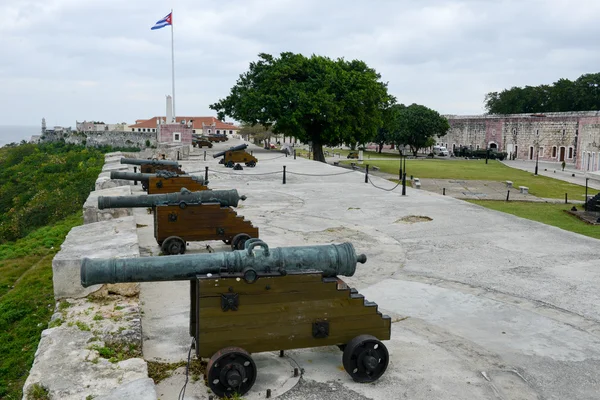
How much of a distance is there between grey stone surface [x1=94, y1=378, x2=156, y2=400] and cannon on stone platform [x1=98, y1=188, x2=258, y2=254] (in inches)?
167

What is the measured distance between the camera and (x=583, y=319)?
6.21 m

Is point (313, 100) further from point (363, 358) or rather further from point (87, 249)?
point (363, 358)

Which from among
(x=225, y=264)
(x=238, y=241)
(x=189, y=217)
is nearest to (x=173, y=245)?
(x=189, y=217)

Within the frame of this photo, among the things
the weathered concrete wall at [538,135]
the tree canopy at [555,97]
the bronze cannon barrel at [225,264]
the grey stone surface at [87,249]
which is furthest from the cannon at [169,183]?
the tree canopy at [555,97]

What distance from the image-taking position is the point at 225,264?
4.07m

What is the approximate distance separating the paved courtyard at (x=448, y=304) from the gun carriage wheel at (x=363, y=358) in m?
0.09

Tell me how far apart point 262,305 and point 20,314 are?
418 centimetres

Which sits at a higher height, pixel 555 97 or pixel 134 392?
pixel 555 97

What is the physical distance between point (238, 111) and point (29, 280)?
27014 mm

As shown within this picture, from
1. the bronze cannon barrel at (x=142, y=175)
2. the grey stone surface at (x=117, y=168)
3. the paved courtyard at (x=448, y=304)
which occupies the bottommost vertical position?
the paved courtyard at (x=448, y=304)

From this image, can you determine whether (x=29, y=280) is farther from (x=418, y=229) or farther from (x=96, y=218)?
(x=418, y=229)

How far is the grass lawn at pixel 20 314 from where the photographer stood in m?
5.64

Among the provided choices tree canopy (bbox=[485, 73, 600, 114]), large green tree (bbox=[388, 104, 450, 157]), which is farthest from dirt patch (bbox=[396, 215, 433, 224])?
tree canopy (bbox=[485, 73, 600, 114])

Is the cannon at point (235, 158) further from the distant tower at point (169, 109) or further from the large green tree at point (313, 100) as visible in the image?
the distant tower at point (169, 109)
